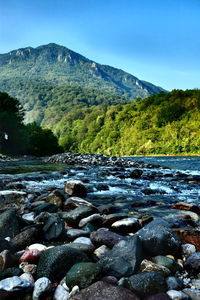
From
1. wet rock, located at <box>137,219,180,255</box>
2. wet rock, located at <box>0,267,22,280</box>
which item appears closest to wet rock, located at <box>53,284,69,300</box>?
wet rock, located at <box>0,267,22,280</box>

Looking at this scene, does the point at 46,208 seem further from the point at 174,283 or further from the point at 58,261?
the point at 174,283

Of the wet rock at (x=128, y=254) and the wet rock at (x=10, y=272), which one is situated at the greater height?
the wet rock at (x=128, y=254)

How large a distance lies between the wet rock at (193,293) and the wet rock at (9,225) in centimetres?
343

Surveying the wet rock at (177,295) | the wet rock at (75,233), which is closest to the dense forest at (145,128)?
the wet rock at (75,233)

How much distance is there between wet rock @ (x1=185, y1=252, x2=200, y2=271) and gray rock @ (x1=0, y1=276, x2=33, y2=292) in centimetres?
248

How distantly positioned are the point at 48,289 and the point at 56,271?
35 cm

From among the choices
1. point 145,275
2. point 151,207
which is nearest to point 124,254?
point 145,275

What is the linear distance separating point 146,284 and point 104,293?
631mm

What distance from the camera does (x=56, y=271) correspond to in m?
3.81

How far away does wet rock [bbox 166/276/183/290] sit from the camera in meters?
3.58

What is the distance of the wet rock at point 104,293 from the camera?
3100mm

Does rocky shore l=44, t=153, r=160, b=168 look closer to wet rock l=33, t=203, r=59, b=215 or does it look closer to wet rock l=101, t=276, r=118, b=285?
wet rock l=33, t=203, r=59, b=215

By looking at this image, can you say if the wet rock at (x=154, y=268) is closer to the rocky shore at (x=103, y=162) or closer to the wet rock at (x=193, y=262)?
the wet rock at (x=193, y=262)

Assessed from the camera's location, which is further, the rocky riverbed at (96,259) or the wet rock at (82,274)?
the wet rock at (82,274)
